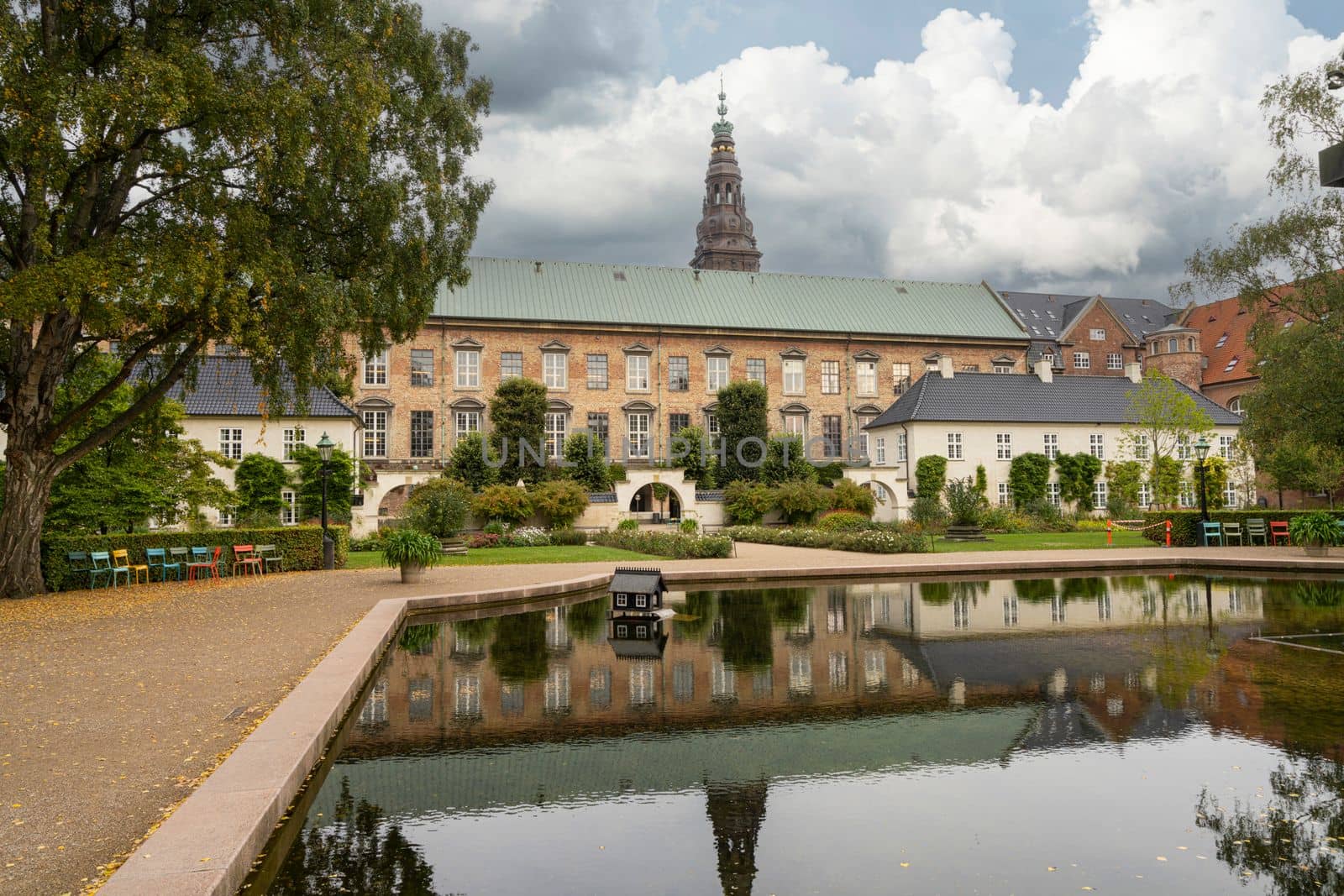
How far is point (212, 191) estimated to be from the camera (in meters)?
15.4

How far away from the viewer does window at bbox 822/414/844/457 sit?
50.6 m

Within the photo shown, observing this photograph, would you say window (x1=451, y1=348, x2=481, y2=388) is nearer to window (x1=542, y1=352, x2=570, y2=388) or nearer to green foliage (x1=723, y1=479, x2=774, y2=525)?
window (x1=542, y1=352, x2=570, y2=388)

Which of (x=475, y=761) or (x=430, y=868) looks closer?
(x=430, y=868)

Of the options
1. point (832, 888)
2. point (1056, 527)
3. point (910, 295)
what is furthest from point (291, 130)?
point (910, 295)

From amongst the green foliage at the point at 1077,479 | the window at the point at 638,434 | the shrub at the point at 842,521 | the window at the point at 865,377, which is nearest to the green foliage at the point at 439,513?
the shrub at the point at 842,521

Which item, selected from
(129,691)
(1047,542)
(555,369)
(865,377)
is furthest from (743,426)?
(129,691)

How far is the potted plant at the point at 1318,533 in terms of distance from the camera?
2258 cm

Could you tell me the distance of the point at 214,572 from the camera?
2097cm

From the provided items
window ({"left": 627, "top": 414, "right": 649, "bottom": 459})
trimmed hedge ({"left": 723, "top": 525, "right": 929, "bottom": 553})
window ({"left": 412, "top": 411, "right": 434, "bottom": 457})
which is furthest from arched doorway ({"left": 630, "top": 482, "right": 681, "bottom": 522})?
window ({"left": 412, "top": 411, "right": 434, "bottom": 457})

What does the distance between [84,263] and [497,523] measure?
2147 centimetres

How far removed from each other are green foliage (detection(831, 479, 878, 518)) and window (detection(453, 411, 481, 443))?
18241 mm

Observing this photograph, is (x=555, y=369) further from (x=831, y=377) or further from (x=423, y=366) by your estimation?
(x=831, y=377)

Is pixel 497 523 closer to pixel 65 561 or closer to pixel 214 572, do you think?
pixel 214 572

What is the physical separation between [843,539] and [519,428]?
19405mm
